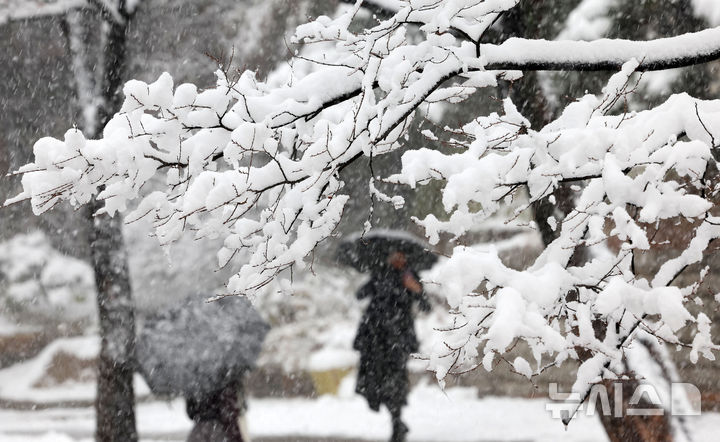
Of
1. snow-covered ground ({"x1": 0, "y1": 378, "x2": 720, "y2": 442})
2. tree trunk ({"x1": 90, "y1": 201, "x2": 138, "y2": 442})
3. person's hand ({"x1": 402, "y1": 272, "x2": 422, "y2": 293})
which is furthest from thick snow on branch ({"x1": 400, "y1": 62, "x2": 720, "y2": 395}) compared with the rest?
snow-covered ground ({"x1": 0, "y1": 378, "x2": 720, "y2": 442})

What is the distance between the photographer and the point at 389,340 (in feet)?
22.5

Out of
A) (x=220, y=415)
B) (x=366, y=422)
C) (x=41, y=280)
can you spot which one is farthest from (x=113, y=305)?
(x=41, y=280)

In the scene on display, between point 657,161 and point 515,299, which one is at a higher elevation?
point 657,161

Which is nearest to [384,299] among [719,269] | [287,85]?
[719,269]

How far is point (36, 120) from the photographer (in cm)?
918

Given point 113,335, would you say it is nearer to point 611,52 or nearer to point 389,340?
point 389,340

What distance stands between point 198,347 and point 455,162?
2599mm

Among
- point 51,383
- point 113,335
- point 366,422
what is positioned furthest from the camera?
point 51,383

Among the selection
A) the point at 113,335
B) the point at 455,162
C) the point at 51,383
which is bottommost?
the point at 51,383

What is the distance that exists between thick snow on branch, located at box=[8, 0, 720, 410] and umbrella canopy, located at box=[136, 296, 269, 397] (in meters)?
1.72

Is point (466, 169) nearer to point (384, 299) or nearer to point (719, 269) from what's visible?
point (384, 299)

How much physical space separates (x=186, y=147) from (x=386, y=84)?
0.81m

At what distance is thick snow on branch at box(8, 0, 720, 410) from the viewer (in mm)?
2450

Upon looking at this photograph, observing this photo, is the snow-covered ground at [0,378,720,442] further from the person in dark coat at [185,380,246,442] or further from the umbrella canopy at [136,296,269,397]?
the umbrella canopy at [136,296,269,397]
